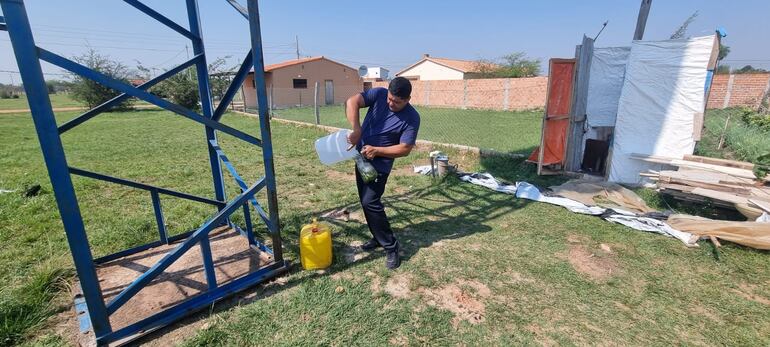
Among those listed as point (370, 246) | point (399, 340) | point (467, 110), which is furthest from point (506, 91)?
point (399, 340)

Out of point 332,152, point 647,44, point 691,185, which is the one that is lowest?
point 691,185

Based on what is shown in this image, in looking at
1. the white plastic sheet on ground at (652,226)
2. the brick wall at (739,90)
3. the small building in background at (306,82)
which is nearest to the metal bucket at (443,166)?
the white plastic sheet on ground at (652,226)

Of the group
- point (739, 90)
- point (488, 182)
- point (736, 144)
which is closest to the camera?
point (488, 182)

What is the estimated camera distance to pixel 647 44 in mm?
5086

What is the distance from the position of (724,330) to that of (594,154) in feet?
14.0

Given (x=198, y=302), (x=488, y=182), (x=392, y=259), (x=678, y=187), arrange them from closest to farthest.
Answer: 1. (x=198, y=302)
2. (x=392, y=259)
3. (x=678, y=187)
4. (x=488, y=182)

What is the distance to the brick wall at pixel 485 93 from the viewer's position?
1911cm

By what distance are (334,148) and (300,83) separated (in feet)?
84.2

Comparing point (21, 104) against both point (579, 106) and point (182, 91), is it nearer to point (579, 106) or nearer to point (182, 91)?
point (182, 91)

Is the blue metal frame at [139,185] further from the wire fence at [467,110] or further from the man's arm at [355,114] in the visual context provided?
the wire fence at [467,110]

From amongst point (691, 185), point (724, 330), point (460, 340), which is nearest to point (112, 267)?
point (460, 340)

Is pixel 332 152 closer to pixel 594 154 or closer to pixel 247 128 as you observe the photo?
pixel 594 154

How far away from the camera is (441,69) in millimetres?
36969

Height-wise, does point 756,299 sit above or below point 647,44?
below
